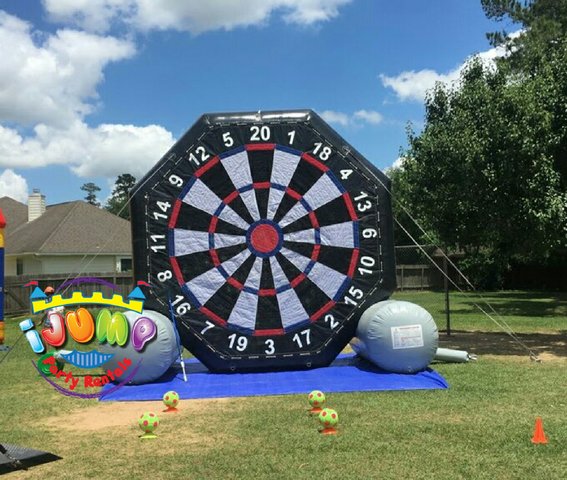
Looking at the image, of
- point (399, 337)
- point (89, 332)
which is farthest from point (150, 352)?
point (399, 337)

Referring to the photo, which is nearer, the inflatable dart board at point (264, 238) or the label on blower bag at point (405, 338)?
the label on blower bag at point (405, 338)

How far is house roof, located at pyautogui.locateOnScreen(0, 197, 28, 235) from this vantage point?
29794 mm

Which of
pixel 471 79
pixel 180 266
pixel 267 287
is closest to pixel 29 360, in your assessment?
pixel 180 266

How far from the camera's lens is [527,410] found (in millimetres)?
6352

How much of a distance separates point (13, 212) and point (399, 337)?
2800 centimetres

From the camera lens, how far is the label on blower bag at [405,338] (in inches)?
318

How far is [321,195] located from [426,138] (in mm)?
5155

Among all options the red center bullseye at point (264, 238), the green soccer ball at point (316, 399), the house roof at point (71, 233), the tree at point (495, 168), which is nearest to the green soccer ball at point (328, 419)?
the green soccer ball at point (316, 399)

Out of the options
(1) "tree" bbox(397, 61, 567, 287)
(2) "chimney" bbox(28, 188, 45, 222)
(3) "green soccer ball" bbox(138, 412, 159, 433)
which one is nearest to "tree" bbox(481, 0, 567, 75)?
(1) "tree" bbox(397, 61, 567, 287)

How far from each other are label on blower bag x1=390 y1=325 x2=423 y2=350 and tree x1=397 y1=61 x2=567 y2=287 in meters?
3.33

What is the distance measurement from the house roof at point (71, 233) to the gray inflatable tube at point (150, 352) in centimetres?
1654

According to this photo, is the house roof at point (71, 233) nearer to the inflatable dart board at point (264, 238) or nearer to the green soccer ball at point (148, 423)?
the inflatable dart board at point (264, 238)

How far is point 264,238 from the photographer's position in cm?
875

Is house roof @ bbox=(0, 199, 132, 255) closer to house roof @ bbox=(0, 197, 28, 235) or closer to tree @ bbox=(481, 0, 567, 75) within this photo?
house roof @ bbox=(0, 197, 28, 235)
